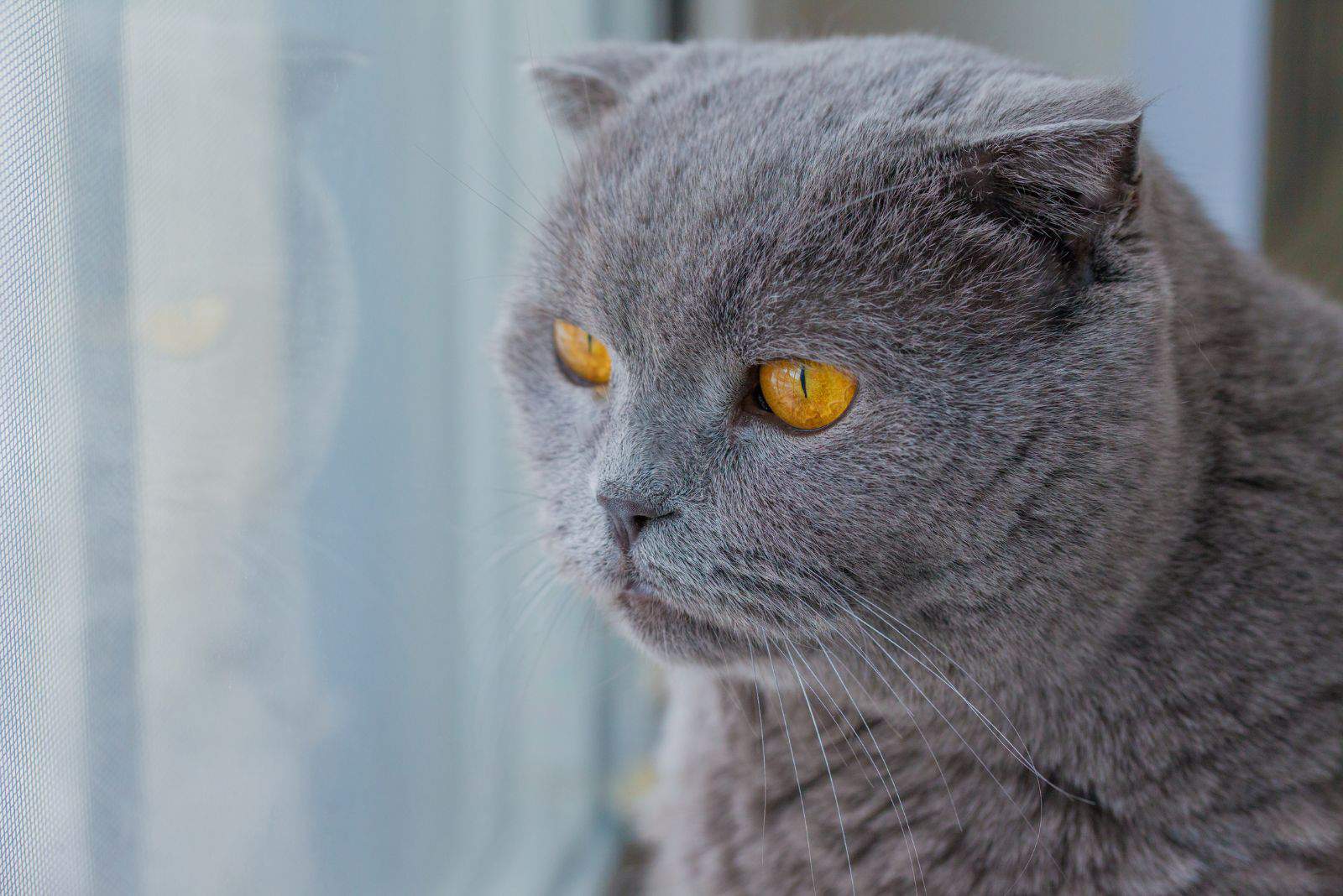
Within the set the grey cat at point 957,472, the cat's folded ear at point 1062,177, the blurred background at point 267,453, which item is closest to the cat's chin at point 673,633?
the grey cat at point 957,472

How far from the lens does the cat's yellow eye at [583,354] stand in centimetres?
81

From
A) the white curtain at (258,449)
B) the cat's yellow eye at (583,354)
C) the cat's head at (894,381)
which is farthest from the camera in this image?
the cat's yellow eye at (583,354)

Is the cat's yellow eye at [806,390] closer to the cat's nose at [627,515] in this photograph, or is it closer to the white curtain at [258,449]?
the cat's nose at [627,515]

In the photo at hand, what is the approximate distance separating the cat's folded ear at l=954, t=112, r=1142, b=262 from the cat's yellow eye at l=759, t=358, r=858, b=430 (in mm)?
152

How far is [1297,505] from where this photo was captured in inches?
30.6

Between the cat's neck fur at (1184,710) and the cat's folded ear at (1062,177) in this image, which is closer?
the cat's folded ear at (1062,177)

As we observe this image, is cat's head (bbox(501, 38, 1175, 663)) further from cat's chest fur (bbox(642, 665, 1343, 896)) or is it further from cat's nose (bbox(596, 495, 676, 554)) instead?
cat's chest fur (bbox(642, 665, 1343, 896))

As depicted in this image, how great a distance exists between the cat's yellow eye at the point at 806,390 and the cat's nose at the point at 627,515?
11 centimetres

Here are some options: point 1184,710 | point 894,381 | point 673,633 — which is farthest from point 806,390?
point 1184,710

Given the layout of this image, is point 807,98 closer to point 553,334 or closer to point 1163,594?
point 553,334

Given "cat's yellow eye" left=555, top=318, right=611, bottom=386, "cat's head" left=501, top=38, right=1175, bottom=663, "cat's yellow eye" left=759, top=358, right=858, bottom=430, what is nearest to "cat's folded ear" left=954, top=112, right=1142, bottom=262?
"cat's head" left=501, top=38, right=1175, bottom=663

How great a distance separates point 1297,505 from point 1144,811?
252mm

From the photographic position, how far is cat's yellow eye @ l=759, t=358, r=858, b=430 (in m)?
0.70

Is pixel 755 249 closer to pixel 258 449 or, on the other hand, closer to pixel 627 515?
pixel 627 515
